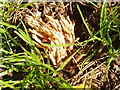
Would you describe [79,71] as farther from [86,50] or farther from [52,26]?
[52,26]

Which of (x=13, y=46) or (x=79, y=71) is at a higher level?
(x=13, y=46)

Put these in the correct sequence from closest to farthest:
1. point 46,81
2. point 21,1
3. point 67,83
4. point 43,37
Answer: point 67,83 → point 46,81 → point 43,37 → point 21,1

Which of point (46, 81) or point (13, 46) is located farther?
point (13, 46)

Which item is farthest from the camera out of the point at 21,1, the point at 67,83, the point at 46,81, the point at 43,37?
the point at 21,1

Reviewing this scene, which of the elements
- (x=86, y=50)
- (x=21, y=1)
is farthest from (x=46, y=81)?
(x=21, y=1)

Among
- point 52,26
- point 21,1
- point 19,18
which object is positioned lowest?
point 52,26

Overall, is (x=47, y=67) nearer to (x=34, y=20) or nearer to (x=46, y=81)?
(x=46, y=81)

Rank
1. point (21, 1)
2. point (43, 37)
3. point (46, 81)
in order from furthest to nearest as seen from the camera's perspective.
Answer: point (21, 1) < point (43, 37) < point (46, 81)

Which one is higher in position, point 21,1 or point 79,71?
point 21,1

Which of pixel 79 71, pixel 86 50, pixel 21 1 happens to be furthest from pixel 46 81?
pixel 21 1
